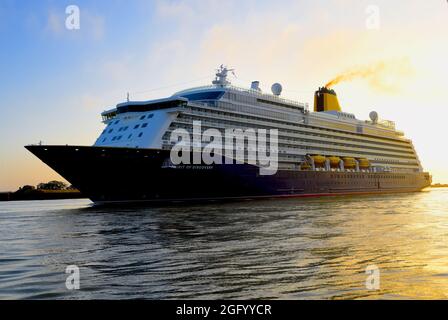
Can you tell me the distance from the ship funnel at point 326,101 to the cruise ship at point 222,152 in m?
0.18

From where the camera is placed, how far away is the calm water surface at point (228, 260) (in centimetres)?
866

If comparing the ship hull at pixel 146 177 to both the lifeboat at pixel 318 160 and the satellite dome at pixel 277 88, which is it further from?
the satellite dome at pixel 277 88

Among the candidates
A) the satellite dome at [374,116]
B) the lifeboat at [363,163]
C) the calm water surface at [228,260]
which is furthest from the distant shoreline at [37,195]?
the calm water surface at [228,260]

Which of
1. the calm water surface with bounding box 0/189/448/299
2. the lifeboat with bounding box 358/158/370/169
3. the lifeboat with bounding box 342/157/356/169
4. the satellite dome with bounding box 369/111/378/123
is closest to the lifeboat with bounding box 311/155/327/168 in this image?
the lifeboat with bounding box 342/157/356/169

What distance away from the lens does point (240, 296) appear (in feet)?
26.6

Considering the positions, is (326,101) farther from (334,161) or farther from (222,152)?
(222,152)

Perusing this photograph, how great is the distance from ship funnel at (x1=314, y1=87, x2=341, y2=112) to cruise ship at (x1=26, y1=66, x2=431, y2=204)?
0.18 meters

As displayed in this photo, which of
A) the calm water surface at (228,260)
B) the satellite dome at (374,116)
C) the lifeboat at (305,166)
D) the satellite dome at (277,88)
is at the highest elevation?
the satellite dome at (277,88)

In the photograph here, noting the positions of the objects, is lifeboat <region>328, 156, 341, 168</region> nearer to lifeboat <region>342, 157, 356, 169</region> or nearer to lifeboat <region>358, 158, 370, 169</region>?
lifeboat <region>342, 157, 356, 169</region>

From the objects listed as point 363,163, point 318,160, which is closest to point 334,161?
point 318,160

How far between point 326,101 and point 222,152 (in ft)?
118

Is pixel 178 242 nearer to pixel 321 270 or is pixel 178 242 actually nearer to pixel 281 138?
pixel 321 270

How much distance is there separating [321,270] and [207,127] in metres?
34.9

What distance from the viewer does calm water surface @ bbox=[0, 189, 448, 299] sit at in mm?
8656
